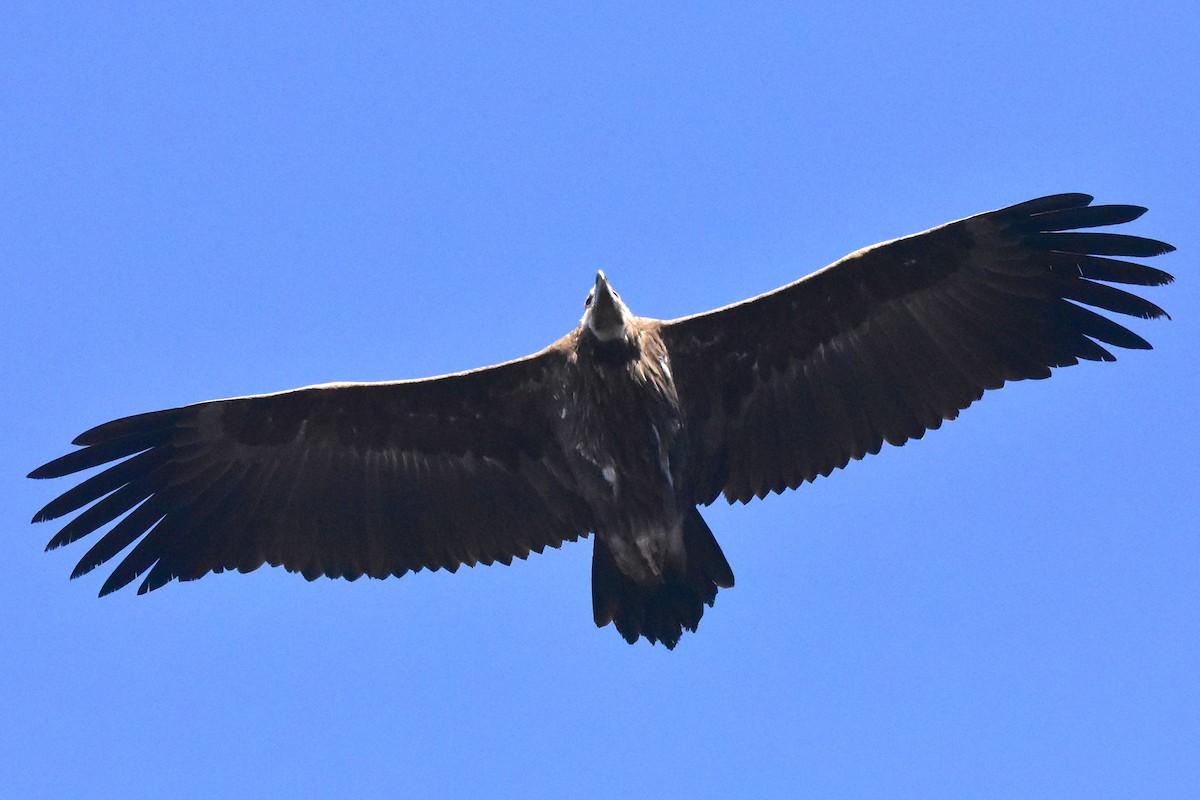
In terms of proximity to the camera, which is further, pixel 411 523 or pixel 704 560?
pixel 411 523

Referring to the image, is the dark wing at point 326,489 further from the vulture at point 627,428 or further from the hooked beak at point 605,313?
the hooked beak at point 605,313

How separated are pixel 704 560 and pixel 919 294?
2.65 m

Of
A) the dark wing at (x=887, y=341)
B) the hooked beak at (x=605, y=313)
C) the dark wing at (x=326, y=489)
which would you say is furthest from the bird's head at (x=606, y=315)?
the dark wing at (x=326, y=489)

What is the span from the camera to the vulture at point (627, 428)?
13.0 metres

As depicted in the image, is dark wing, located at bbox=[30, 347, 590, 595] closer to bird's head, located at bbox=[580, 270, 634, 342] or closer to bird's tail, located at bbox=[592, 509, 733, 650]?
bird's tail, located at bbox=[592, 509, 733, 650]

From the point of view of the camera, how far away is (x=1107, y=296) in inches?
512

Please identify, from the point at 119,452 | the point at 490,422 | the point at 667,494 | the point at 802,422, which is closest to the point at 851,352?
the point at 802,422

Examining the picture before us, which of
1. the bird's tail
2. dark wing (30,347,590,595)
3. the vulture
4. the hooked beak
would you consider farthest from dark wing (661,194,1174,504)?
dark wing (30,347,590,595)

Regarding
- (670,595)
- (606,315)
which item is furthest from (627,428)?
(670,595)

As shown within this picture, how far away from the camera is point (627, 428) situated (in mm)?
12805

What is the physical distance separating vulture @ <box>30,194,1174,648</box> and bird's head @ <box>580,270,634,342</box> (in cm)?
2

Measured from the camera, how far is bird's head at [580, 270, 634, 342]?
12.6m

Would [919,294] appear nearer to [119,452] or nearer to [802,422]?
[802,422]

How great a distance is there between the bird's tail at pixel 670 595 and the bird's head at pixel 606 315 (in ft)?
5.07
